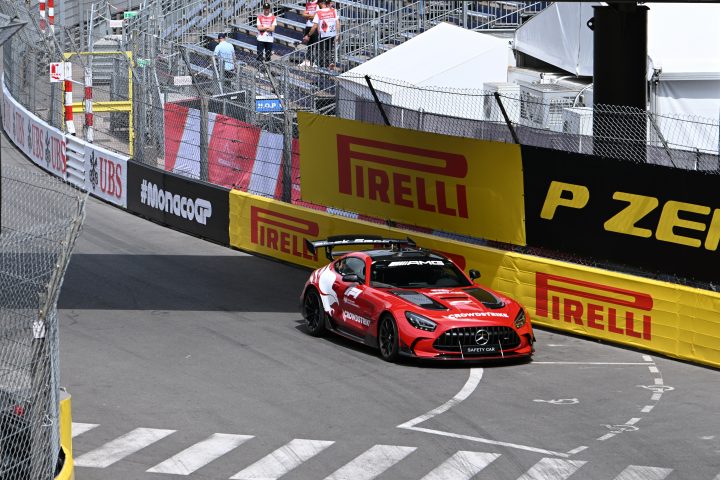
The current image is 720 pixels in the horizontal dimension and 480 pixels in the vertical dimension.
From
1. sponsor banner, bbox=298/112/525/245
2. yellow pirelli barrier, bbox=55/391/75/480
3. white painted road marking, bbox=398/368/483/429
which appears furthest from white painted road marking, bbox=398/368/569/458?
sponsor banner, bbox=298/112/525/245

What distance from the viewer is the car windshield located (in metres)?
16.9

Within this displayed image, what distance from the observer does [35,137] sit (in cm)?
3212

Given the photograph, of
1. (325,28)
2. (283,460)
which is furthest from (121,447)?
(325,28)

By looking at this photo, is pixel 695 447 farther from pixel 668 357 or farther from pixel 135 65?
pixel 135 65

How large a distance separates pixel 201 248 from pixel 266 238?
57.5 inches

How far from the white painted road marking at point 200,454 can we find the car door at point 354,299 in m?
4.04

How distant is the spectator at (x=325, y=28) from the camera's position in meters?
33.2

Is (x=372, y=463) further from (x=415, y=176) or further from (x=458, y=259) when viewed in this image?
(x=415, y=176)

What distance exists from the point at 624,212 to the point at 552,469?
21.8 ft

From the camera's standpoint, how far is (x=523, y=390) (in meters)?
14.8

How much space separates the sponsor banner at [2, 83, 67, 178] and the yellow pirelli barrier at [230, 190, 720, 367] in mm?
10991

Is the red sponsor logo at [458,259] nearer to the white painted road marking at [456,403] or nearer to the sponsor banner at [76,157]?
the white painted road marking at [456,403]

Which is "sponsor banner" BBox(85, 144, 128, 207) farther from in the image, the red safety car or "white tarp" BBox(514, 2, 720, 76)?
the red safety car

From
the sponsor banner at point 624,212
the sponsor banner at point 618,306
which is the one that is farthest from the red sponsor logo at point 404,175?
the sponsor banner at point 618,306
